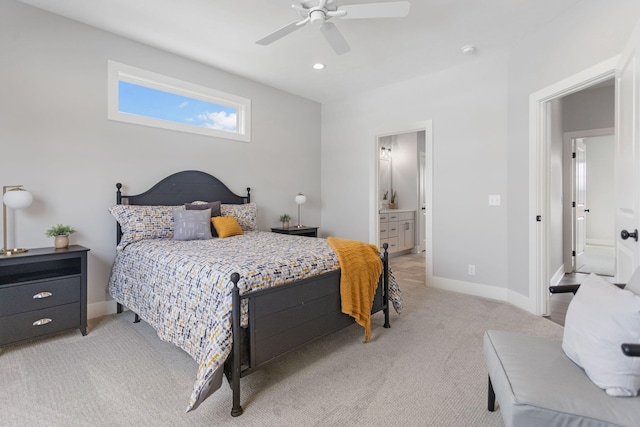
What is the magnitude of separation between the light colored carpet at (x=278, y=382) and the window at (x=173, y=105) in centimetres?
216

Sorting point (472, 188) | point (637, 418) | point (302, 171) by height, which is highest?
point (302, 171)

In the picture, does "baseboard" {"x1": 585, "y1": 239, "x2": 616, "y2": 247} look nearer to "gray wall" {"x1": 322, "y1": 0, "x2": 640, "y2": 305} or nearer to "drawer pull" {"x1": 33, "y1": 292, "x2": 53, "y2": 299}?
"gray wall" {"x1": 322, "y1": 0, "x2": 640, "y2": 305}

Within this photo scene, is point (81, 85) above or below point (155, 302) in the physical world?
above

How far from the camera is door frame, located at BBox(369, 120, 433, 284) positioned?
4.08 meters

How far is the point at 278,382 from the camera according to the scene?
199cm

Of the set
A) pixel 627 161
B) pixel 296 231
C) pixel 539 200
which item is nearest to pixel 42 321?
pixel 296 231

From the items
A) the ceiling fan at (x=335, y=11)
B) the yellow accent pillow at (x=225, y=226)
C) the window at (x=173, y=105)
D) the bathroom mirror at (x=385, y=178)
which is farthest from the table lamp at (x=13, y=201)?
the bathroom mirror at (x=385, y=178)

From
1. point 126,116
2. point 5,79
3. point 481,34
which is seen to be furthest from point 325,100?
point 5,79

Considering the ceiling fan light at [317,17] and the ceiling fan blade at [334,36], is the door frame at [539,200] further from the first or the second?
the ceiling fan light at [317,17]

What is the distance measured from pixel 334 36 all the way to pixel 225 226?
6.97ft

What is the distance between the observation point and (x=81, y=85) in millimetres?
3002

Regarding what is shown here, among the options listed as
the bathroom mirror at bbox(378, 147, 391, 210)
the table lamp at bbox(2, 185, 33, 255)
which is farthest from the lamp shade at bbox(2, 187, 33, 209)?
A: the bathroom mirror at bbox(378, 147, 391, 210)

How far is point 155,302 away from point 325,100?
13.2ft

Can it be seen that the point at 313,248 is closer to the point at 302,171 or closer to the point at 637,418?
the point at 637,418
